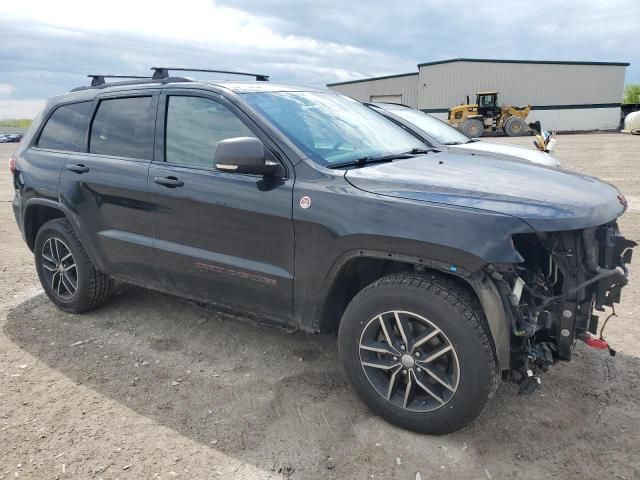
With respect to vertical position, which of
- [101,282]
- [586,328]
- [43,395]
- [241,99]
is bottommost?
[43,395]

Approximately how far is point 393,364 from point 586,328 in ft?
3.34

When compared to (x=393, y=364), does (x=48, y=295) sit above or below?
below

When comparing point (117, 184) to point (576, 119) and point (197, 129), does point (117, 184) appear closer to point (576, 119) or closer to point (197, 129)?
point (197, 129)

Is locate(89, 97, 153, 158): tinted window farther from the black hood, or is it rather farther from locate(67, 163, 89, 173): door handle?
the black hood

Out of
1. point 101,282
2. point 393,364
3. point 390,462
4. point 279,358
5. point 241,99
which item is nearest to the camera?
point 390,462

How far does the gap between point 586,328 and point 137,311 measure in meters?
3.51

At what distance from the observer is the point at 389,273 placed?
10.0 feet

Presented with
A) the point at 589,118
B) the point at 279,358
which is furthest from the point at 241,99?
the point at 589,118

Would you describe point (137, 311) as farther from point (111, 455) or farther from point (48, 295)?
point (111, 455)

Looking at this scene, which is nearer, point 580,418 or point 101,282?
point 580,418

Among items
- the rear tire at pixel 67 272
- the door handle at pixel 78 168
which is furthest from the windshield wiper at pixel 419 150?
the rear tire at pixel 67 272

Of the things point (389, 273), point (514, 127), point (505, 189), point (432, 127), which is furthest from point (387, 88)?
point (505, 189)

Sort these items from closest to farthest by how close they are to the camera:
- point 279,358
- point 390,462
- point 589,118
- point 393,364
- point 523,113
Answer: point 390,462 → point 393,364 → point 279,358 → point 523,113 → point 589,118

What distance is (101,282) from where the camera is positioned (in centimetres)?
441
